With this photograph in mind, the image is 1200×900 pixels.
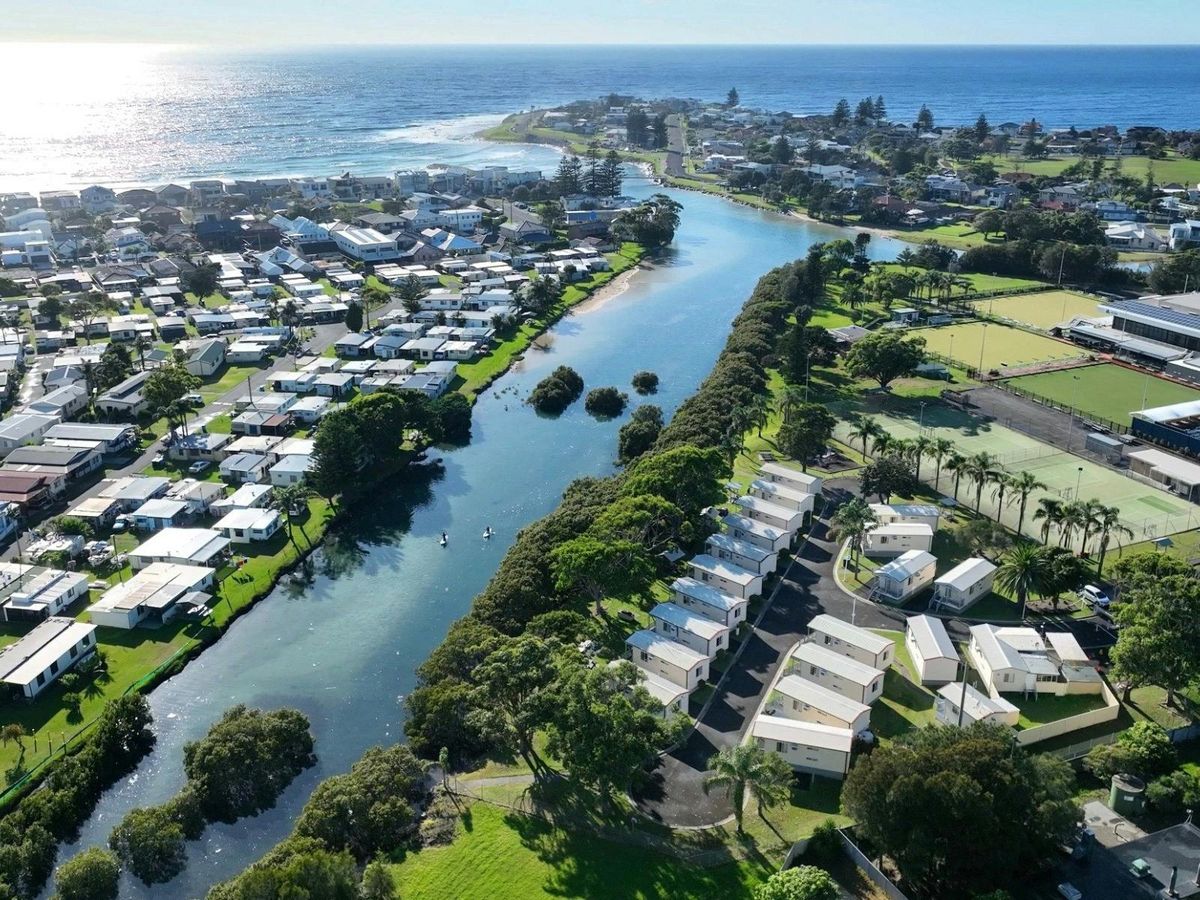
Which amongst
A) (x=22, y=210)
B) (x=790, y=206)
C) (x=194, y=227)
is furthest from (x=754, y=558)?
(x=22, y=210)

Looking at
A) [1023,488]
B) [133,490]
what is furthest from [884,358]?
[133,490]

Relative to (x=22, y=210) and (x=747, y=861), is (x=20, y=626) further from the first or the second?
(x=22, y=210)

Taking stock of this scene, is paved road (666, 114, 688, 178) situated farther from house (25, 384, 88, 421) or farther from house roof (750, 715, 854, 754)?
house roof (750, 715, 854, 754)

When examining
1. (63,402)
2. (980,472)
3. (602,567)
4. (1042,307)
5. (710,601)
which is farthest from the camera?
(1042,307)

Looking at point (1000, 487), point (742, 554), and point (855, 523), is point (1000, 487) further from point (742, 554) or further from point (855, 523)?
point (742, 554)

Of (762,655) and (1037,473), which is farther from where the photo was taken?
(1037,473)

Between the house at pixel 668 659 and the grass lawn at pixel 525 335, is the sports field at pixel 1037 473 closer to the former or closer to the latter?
the house at pixel 668 659

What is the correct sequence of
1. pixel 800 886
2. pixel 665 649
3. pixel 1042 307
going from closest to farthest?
pixel 800 886 < pixel 665 649 < pixel 1042 307

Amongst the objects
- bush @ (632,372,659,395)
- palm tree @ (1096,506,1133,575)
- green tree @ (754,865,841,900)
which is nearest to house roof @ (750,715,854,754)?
green tree @ (754,865,841,900)
